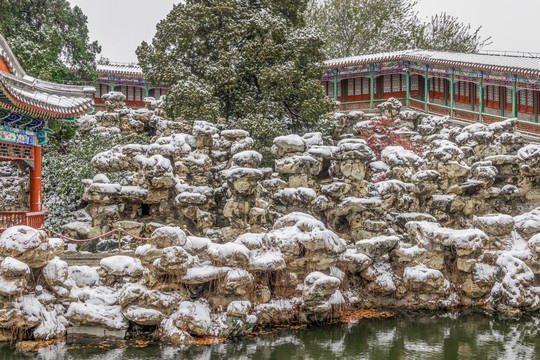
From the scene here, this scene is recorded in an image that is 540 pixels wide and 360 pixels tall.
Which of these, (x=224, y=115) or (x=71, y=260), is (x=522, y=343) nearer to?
(x=71, y=260)

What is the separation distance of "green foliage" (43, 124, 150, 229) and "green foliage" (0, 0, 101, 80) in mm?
2325

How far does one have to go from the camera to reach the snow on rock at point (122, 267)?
961cm

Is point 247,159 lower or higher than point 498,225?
higher

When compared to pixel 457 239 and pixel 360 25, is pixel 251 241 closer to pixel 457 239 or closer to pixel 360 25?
pixel 457 239

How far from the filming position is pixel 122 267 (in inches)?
379

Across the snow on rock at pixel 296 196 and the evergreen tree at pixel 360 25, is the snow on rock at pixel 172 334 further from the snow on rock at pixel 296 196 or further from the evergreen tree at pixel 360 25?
the evergreen tree at pixel 360 25

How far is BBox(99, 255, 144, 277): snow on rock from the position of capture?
9609mm

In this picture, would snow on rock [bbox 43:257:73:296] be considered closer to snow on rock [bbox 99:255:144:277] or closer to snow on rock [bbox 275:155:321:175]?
snow on rock [bbox 99:255:144:277]

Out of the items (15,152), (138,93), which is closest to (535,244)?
(15,152)

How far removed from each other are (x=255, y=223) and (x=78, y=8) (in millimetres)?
13367

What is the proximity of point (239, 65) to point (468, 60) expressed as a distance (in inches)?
345

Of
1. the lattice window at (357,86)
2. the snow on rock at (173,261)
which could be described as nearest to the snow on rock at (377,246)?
the snow on rock at (173,261)

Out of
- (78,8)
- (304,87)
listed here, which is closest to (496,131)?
(304,87)

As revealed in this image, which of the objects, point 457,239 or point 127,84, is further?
point 127,84
